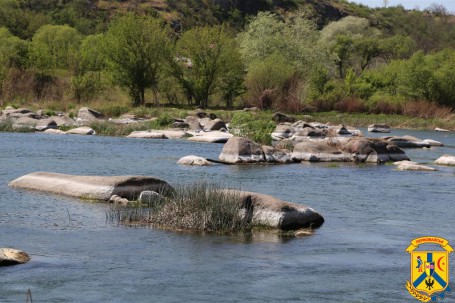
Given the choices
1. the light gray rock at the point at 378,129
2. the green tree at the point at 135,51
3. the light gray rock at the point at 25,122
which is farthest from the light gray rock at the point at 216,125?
the green tree at the point at 135,51

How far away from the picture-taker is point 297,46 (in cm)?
9356

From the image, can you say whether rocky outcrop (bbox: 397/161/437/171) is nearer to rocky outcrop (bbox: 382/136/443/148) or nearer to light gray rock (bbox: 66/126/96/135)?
rocky outcrop (bbox: 382/136/443/148)

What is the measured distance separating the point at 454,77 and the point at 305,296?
245 ft

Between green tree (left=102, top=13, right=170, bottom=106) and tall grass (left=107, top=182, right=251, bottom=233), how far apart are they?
58194 mm

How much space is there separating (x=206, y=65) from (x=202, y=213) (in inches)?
2381

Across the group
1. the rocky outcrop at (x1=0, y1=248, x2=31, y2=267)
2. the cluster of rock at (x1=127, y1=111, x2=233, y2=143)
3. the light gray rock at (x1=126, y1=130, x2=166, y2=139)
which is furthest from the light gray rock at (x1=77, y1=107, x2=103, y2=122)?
the rocky outcrop at (x1=0, y1=248, x2=31, y2=267)

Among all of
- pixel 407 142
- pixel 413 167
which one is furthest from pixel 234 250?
pixel 407 142

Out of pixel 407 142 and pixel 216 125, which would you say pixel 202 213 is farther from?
pixel 216 125

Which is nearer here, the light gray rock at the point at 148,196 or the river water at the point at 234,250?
the river water at the point at 234,250

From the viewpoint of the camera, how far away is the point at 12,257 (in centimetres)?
1600

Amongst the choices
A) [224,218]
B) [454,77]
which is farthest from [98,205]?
[454,77]

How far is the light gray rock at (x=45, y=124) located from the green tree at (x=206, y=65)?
81.4 ft

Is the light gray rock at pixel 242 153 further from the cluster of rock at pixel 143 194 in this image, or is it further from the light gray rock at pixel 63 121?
the light gray rock at pixel 63 121

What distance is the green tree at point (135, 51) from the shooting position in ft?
254
